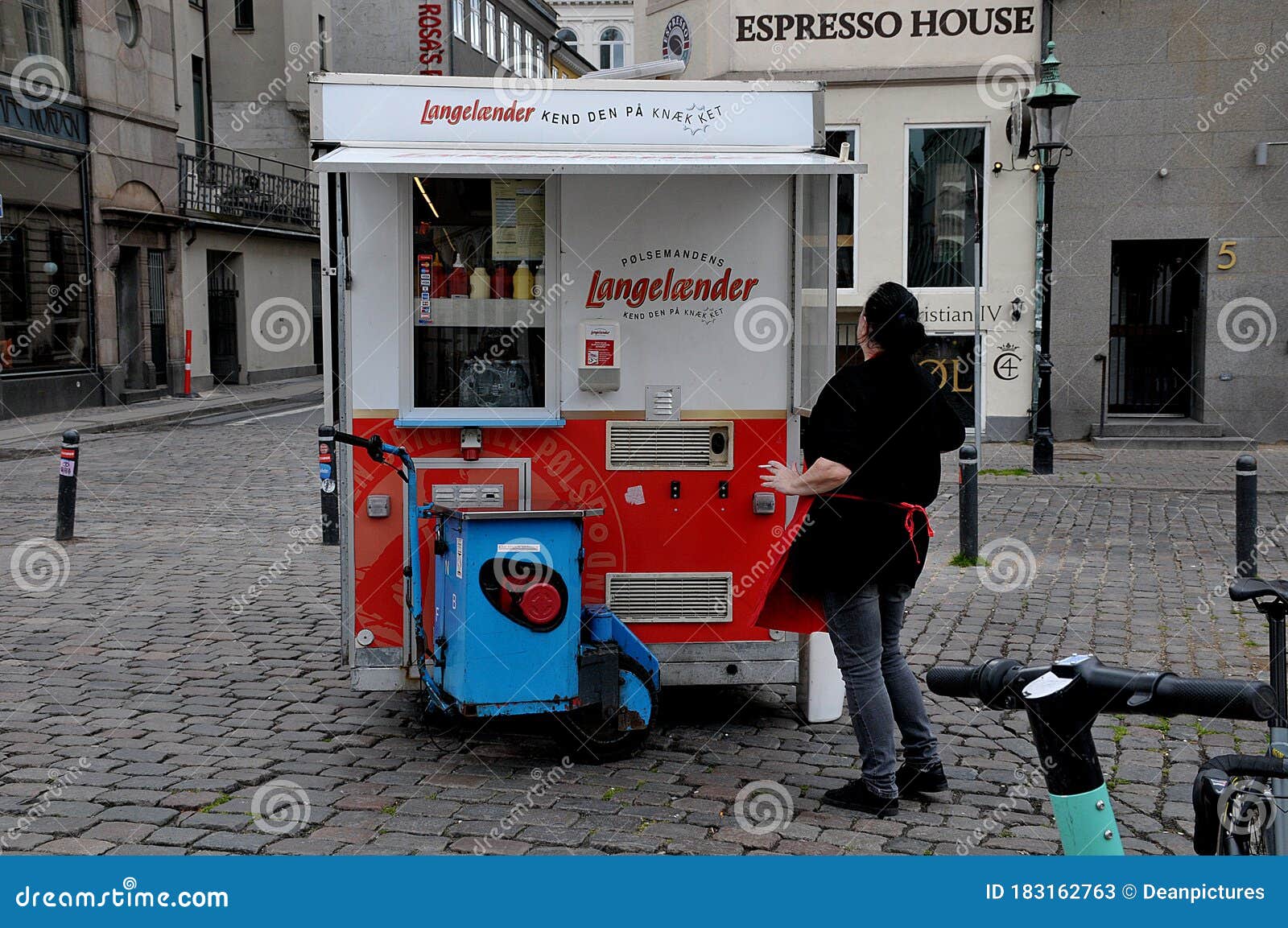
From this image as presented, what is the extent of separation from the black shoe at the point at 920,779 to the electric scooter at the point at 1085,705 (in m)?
2.77

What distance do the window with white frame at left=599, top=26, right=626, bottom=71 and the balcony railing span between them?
30.1 metres

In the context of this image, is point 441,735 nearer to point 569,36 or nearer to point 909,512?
point 909,512

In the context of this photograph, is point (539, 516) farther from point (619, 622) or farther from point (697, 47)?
point (697, 47)

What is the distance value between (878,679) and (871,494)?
0.73m

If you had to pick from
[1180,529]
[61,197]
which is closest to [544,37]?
[61,197]

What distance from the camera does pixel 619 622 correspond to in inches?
232

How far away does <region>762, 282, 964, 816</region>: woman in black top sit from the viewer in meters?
5.09

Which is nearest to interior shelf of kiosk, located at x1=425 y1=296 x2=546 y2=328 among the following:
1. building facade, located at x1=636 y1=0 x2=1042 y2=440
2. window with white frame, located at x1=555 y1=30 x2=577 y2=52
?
building facade, located at x1=636 y1=0 x2=1042 y2=440

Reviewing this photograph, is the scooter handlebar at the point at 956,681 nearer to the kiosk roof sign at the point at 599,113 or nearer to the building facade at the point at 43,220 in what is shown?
the kiosk roof sign at the point at 599,113

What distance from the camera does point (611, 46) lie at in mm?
68438

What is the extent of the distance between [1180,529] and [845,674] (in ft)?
25.9

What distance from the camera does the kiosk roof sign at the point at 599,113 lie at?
6070 millimetres

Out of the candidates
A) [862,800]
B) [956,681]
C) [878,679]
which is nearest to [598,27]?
[878,679]

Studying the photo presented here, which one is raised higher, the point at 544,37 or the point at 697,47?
the point at 544,37
